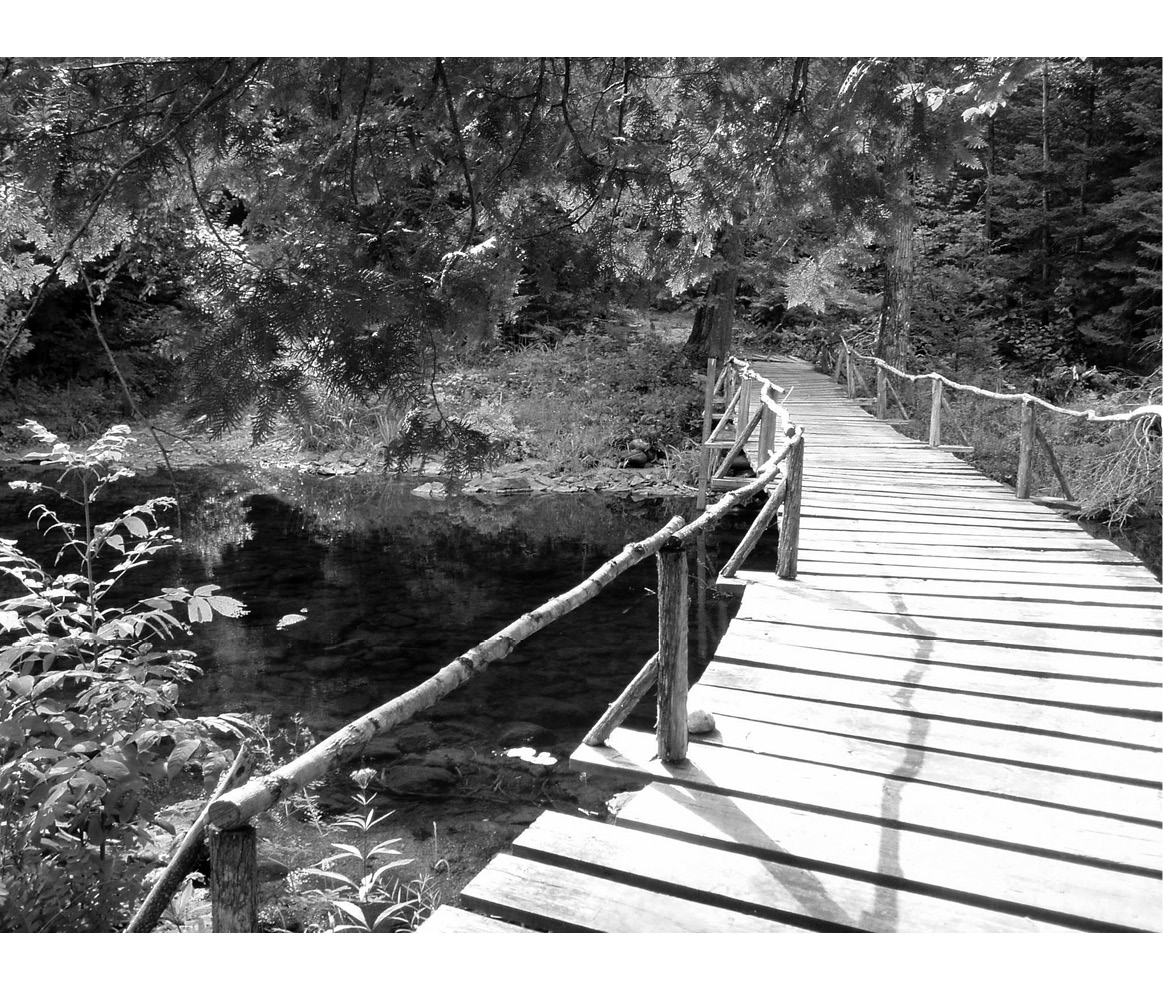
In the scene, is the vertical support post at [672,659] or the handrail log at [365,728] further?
the vertical support post at [672,659]

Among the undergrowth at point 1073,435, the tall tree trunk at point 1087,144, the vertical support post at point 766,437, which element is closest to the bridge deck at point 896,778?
the undergrowth at point 1073,435

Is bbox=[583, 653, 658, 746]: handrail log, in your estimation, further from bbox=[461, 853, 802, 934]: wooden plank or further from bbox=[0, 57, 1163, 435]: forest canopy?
bbox=[0, 57, 1163, 435]: forest canopy

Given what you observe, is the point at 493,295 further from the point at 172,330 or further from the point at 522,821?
the point at 522,821

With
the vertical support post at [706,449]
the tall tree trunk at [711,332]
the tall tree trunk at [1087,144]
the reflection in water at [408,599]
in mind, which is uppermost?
the tall tree trunk at [1087,144]

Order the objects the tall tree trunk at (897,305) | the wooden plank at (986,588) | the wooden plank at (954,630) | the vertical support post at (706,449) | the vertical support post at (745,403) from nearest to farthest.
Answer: the wooden plank at (954,630), the wooden plank at (986,588), the vertical support post at (745,403), the vertical support post at (706,449), the tall tree trunk at (897,305)

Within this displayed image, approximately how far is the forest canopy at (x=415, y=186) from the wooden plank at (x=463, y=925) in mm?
1110

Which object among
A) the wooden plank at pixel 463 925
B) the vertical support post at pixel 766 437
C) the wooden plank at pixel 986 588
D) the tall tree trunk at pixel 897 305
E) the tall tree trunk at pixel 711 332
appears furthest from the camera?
the tall tree trunk at pixel 711 332

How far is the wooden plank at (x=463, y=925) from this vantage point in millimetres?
1745

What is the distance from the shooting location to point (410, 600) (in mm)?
7094

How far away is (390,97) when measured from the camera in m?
2.59

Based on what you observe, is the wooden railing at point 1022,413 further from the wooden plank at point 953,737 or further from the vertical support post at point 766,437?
the wooden plank at point 953,737

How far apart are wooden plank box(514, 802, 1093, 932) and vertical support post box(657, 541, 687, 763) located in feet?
1.21
